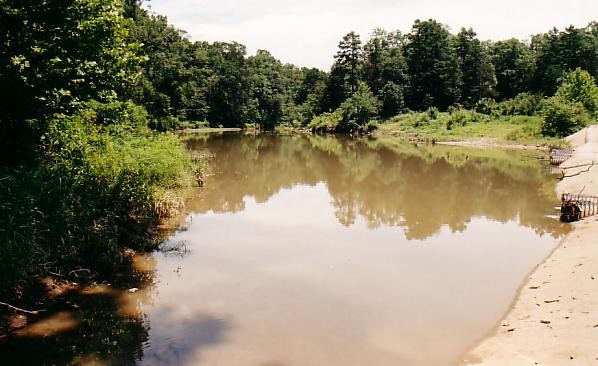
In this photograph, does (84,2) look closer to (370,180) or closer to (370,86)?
(370,180)

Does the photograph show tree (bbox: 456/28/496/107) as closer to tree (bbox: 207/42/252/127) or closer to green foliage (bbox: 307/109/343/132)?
green foliage (bbox: 307/109/343/132)

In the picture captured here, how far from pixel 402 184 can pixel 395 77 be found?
60.8 metres

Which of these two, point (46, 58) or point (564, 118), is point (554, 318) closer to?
point (46, 58)

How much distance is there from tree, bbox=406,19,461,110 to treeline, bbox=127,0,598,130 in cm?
18

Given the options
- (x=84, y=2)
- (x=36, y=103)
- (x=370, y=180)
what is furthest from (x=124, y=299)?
(x=370, y=180)

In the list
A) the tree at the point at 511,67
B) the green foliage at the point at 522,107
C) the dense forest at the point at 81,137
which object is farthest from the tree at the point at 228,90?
the tree at the point at 511,67

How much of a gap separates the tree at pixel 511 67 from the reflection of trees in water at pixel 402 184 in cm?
4322

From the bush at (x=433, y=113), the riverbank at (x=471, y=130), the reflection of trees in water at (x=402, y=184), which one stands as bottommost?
the reflection of trees in water at (x=402, y=184)

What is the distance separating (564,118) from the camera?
50812 millimetres

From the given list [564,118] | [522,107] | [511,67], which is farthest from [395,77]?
[564,118]

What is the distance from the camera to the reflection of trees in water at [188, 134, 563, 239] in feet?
73.3

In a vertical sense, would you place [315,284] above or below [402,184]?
below

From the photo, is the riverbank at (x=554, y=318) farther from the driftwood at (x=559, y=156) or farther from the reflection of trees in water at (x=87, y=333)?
the driftwood at (x=559, y=156)

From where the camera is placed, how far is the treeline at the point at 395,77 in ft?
260
